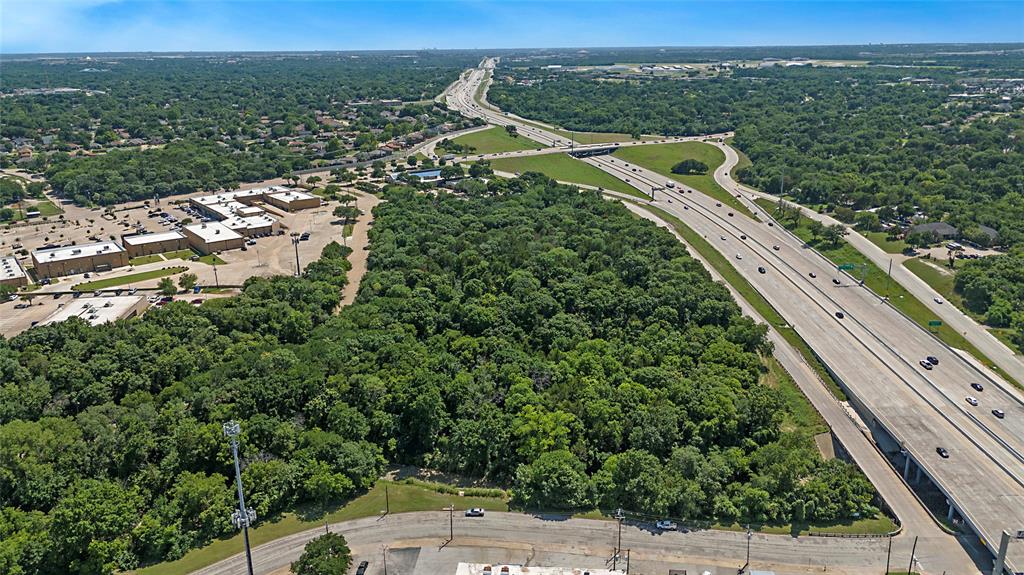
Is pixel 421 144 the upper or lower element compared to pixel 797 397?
upper

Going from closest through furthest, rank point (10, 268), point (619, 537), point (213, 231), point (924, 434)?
point (619, 537) → point (924, 434) → point (10, 268) → point (213, 231)

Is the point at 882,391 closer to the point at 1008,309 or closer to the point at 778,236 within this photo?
the point at 1008,309

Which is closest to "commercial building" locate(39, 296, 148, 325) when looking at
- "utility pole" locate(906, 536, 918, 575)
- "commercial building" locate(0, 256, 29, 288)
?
"commercial building" locate(0, 256, 29, 288)

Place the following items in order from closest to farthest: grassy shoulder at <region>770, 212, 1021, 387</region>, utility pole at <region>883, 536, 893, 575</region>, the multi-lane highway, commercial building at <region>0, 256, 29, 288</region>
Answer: utility pole at <region>883, 536, 893, 575</region>, the multi-lane highway, grassy shoulder at <region>770, 212, 1021, 387</region>, commercial building at <region>0, 256, 29, 288</region>

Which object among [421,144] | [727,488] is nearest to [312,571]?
[727,488]

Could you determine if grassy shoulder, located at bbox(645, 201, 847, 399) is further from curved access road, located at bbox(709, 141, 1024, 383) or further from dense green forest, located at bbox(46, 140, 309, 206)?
dense green forest, located at bbox(46, 140, 309, 206)

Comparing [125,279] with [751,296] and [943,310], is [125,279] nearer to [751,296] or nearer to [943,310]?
[751,296]

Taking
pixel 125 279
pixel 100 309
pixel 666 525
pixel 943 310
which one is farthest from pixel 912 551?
pixel 125 279
